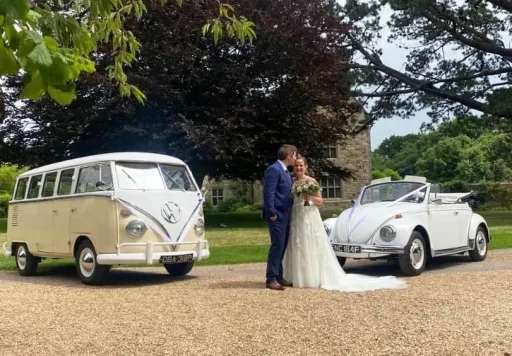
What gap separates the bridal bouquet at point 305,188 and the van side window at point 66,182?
4.35 m

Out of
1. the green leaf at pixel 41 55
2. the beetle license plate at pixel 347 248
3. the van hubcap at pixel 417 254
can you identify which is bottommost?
the van hubcap at pixel 417 254

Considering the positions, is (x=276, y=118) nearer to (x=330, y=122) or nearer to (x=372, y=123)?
(x=330, y=122)

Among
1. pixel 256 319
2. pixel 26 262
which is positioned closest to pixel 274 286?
pixel 256 319

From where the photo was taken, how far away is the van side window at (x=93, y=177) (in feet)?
30.9

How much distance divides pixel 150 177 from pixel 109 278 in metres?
2.14

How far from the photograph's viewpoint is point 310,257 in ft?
26.8

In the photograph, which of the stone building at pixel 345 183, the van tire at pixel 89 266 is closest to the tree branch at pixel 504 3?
the stone building at pixel 345 183

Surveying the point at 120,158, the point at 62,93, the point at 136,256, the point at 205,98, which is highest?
the point at 205,98

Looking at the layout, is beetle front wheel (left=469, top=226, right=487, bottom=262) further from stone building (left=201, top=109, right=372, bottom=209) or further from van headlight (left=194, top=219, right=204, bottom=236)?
stone building (left=201, top=109, right=372, bottom=209)

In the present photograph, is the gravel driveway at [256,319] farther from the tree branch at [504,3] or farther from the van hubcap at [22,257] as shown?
the tree branch at [504,3]

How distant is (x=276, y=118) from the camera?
2323 centimetres

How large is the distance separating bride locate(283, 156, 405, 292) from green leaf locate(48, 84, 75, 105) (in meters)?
6.18

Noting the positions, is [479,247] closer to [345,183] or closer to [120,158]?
[120,158]

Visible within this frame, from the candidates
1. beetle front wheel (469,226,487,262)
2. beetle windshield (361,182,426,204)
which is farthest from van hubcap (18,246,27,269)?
beetle front wheel (469,226,487,262)
